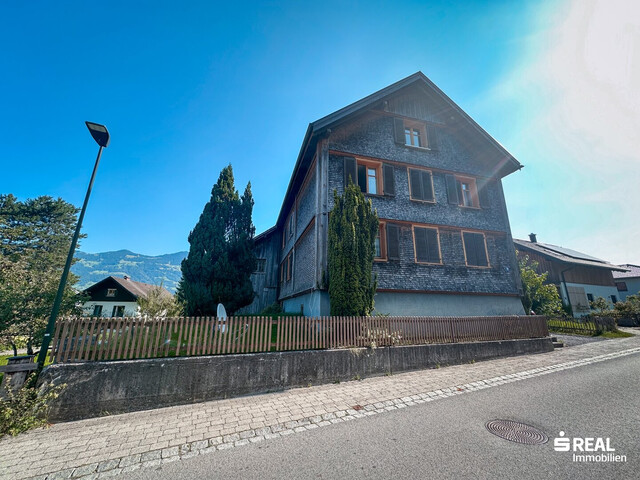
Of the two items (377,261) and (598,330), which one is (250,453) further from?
(598,330)

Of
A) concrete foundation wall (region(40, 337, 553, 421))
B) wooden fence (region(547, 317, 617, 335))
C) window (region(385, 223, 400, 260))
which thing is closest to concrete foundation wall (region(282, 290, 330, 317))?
concrete foundation wall (region(40, 337, 553, 421))

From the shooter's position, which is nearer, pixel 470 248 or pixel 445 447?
pixel 445 447

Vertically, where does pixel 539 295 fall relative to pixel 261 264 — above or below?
below

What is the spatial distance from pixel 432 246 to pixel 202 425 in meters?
12.1

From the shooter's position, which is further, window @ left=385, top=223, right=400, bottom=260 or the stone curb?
window @ left=385, top=223, right=400, bottom=260

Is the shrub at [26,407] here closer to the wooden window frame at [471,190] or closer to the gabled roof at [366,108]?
the gabled roof at [366,108]

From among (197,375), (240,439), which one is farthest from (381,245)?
(240,439)

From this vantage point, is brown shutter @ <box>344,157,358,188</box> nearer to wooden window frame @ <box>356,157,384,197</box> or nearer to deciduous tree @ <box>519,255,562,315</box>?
wooden window frame @ <box>356,157,384,197</box>

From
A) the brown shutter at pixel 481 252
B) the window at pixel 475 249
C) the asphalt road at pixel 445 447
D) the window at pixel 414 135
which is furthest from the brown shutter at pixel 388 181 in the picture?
the asphalt road at pixel 445 447

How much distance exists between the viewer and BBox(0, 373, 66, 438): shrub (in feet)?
15.5

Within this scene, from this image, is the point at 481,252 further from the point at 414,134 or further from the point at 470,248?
the point at 414,134

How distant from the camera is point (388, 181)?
1356 centimetres

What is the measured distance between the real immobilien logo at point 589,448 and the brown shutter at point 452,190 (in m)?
12.2

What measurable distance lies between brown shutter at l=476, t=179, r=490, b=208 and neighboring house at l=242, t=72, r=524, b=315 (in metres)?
0.07
